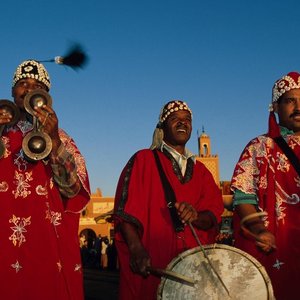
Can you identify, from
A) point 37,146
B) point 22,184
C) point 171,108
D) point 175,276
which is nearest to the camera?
point 175,276

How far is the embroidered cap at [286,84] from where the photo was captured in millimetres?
3783

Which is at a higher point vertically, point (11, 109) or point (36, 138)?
point (11, 109)

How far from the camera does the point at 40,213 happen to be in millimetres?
3578

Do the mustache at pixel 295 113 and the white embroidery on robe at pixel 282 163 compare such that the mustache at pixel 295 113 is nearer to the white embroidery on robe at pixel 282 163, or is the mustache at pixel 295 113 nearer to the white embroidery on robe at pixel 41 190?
the white embroidery on robe at pixel 282 163

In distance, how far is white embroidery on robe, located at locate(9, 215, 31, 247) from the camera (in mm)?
3504

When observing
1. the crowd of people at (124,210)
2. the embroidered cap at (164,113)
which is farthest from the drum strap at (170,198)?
the embroidered cap at (164,113)

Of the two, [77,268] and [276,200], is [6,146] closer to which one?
[77,268]

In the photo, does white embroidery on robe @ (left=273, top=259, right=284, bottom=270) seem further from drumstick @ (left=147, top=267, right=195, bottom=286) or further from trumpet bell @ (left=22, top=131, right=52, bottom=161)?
trumpet bell @ (left=22, top=131, right=52, bottom=161)

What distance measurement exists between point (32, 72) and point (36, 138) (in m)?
0.80

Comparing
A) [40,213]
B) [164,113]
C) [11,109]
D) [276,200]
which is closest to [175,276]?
A: [276,200]

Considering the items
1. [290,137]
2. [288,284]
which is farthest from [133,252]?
[290,137]

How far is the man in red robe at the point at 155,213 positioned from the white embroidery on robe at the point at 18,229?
31.3 inches

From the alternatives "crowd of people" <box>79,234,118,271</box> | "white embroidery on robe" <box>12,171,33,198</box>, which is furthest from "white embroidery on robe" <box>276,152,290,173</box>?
"crowd of people" <box>79,234,118,271</box>

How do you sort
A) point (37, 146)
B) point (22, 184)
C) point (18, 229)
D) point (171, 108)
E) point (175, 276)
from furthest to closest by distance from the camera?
point (171, 108) → point (22, 184) → point (18, 229) → point (37, 146) → point (175, 276)
